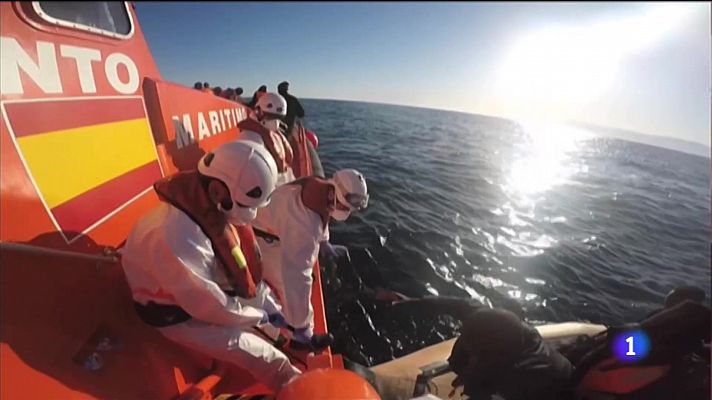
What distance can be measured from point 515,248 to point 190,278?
3980 mm

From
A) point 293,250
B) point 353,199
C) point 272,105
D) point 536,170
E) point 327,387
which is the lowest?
point 536,170

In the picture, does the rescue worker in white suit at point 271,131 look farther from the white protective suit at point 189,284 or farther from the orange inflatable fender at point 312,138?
the white protective suit at point 189,284

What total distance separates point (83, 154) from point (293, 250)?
1231 mm

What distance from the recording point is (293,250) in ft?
8.71

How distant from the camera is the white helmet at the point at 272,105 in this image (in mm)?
4562

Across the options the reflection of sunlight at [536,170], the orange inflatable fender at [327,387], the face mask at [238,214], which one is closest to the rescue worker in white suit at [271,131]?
the face mask at [238,214]

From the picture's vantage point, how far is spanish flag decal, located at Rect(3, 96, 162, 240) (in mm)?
1677

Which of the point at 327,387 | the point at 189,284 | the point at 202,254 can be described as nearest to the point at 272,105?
the point at 202,254

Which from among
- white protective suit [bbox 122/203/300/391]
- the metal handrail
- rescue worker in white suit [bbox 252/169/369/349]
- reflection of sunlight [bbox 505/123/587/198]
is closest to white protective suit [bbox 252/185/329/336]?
rescue worker in white suit [bbox 252/169/369/349]

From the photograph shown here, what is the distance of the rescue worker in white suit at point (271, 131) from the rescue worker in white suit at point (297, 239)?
555 mm

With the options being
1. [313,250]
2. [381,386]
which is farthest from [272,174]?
[381,386]

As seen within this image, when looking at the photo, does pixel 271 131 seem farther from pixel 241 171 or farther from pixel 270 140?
pixel 241 171

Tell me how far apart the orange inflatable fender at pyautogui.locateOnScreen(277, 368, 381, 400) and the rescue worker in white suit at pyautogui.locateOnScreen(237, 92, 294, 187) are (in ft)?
6.15

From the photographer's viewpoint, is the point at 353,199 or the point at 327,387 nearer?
the point at 327,387
